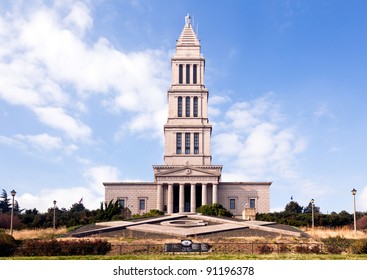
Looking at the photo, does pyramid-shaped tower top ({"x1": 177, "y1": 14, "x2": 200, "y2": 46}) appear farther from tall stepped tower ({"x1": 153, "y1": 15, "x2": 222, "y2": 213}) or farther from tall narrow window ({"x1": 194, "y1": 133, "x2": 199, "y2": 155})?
tall narrow window ({"x1": 194, "y1": 133, "x2": 199, "y2": 155})

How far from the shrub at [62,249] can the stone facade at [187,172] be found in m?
45.1

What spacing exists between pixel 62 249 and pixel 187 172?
47598mm

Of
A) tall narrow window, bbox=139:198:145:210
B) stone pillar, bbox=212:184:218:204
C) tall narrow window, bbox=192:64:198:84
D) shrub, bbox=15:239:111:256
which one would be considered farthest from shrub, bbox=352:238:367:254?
tall narrow window, bbox=192:64:198:84

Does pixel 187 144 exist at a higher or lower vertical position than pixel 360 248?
higher

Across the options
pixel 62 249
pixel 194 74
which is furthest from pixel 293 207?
pixel 62 249

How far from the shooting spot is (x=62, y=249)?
82.5 ft

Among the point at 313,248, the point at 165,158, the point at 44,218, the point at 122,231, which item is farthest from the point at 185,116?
the point at 313,248

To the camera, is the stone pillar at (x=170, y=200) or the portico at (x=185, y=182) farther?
the portico at (x=185, y=182)

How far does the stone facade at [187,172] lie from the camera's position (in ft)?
237

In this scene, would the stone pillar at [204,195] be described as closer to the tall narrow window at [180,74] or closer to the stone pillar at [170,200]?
the stone pillar at [170,200]

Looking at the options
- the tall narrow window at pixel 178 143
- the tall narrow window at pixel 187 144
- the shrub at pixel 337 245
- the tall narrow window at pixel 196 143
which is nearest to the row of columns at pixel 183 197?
the tall narrow window at pixel 196 143

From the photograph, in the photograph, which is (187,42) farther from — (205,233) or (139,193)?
(205,233)

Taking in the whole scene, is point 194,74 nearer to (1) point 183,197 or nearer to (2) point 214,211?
(1) point 183,197

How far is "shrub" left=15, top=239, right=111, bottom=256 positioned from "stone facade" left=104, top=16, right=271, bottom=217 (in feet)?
148
